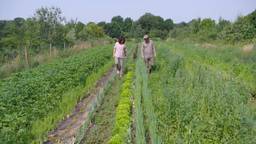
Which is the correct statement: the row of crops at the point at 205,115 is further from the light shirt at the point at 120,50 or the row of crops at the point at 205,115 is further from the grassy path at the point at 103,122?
the light shirt at the point at 120,50

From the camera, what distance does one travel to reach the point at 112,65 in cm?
2097

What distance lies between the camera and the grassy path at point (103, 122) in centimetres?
744

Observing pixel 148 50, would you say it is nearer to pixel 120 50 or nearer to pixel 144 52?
pixel 144 52

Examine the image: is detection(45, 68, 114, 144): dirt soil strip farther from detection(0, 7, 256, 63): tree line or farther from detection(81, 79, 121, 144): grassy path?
detection(0, 7, 256, 63): tree line

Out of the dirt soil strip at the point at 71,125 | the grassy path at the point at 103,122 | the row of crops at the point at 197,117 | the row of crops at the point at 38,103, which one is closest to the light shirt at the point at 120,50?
the row of crops at the point at 38,103

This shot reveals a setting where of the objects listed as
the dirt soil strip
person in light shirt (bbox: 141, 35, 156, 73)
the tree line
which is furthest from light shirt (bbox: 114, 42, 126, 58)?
the tree line

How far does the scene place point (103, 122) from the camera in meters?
8.49

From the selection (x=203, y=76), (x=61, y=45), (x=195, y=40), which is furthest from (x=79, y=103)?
(x=195, y=40)

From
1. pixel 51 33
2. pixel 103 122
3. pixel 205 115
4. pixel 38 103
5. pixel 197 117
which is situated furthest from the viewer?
pixel 51 33

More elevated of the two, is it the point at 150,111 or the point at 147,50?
the point at 147,50

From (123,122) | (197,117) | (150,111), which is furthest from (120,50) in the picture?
(197,117)

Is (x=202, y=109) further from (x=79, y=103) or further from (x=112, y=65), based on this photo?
(x=112, y=65)

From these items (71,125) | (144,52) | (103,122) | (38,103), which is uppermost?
(144,52)

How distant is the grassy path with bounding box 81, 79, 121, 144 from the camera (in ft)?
24.4
